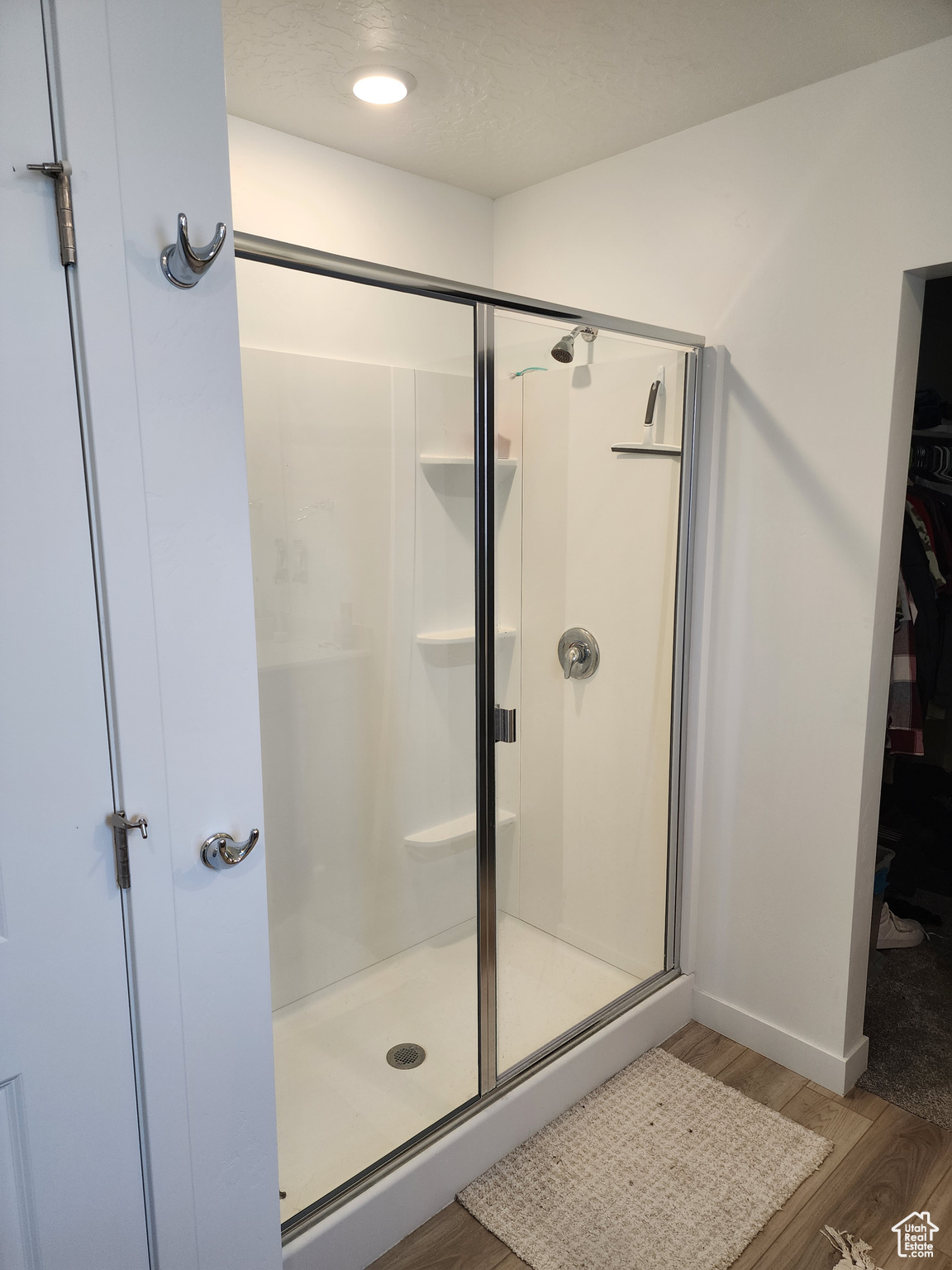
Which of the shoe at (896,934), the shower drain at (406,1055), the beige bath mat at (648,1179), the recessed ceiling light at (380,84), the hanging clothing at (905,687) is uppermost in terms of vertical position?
the recessed ceiling light at (380,84)

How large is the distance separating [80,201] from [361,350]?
807 millimetres

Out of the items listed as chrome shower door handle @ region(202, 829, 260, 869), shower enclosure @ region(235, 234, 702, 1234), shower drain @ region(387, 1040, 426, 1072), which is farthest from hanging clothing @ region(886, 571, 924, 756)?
chrome shower door handle @ region(202, 829, 260, 869)

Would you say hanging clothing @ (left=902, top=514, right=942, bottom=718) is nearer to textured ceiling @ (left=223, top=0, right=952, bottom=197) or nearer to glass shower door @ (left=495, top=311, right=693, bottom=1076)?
glass shower door @ (left=495, top=311, right=693, bottom=1076)

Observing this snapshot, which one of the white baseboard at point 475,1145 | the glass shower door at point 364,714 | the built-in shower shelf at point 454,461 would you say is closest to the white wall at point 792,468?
the white baseboard at point 475,1145

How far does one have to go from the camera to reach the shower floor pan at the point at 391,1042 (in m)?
1.64

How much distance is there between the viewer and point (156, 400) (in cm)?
101

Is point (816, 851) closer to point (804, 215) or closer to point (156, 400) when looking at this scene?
point (804, 215)

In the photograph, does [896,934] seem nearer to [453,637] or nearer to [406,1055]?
[406,1055]

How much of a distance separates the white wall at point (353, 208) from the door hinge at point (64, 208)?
105cm

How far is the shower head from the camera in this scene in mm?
1873

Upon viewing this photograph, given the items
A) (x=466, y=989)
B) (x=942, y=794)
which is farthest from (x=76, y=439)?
(x=942, y=794)

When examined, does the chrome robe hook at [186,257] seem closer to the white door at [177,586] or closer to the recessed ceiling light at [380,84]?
the white door at [177,586]

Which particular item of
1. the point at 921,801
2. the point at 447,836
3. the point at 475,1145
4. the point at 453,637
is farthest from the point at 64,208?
the point at 921,801

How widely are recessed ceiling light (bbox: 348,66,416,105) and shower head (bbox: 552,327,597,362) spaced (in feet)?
2.10
